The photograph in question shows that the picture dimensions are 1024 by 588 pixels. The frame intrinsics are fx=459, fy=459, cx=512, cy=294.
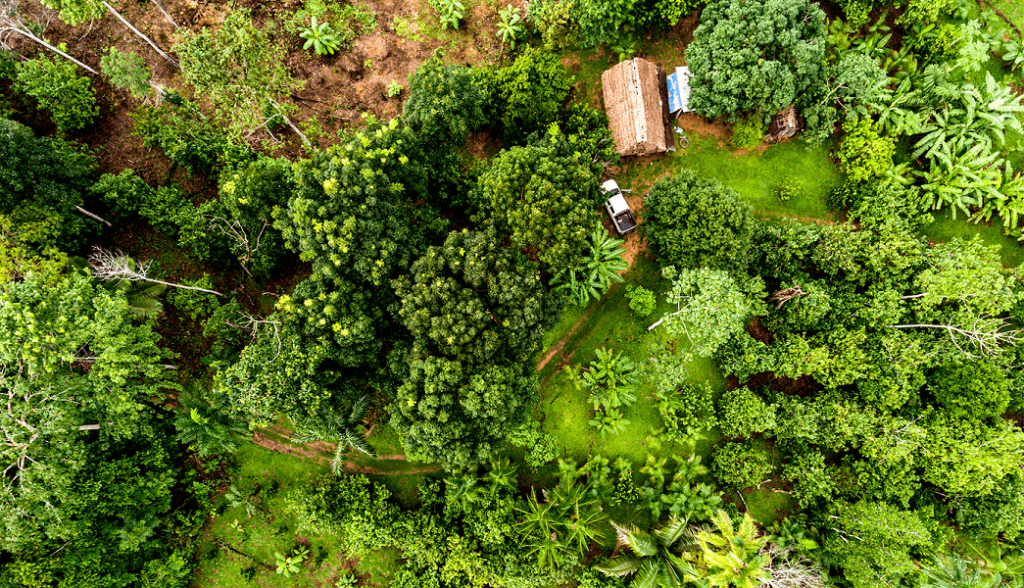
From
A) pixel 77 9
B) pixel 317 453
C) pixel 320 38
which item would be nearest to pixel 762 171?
pixel 320 38

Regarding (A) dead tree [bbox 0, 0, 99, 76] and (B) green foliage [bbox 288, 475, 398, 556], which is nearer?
(A) dead tree [bbox 0, 0, 99, 76]

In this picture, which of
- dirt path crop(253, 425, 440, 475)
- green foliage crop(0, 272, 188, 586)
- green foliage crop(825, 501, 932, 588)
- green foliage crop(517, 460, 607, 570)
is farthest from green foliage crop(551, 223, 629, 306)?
green foliage crop(0, 272, 188, 586)

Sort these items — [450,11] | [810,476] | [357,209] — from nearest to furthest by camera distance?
[357,209] → [810,476] → [450,11]

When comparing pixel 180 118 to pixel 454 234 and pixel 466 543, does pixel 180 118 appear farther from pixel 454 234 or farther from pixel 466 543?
pixel 466 543

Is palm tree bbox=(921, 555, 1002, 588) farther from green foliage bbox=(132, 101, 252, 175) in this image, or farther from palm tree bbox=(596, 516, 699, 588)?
green foliage bbox=(132, 101, 252, 175)

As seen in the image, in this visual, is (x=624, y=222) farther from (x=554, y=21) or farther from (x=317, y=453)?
(x=317, y=453)

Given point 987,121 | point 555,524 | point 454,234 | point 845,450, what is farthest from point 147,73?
point 987,121
